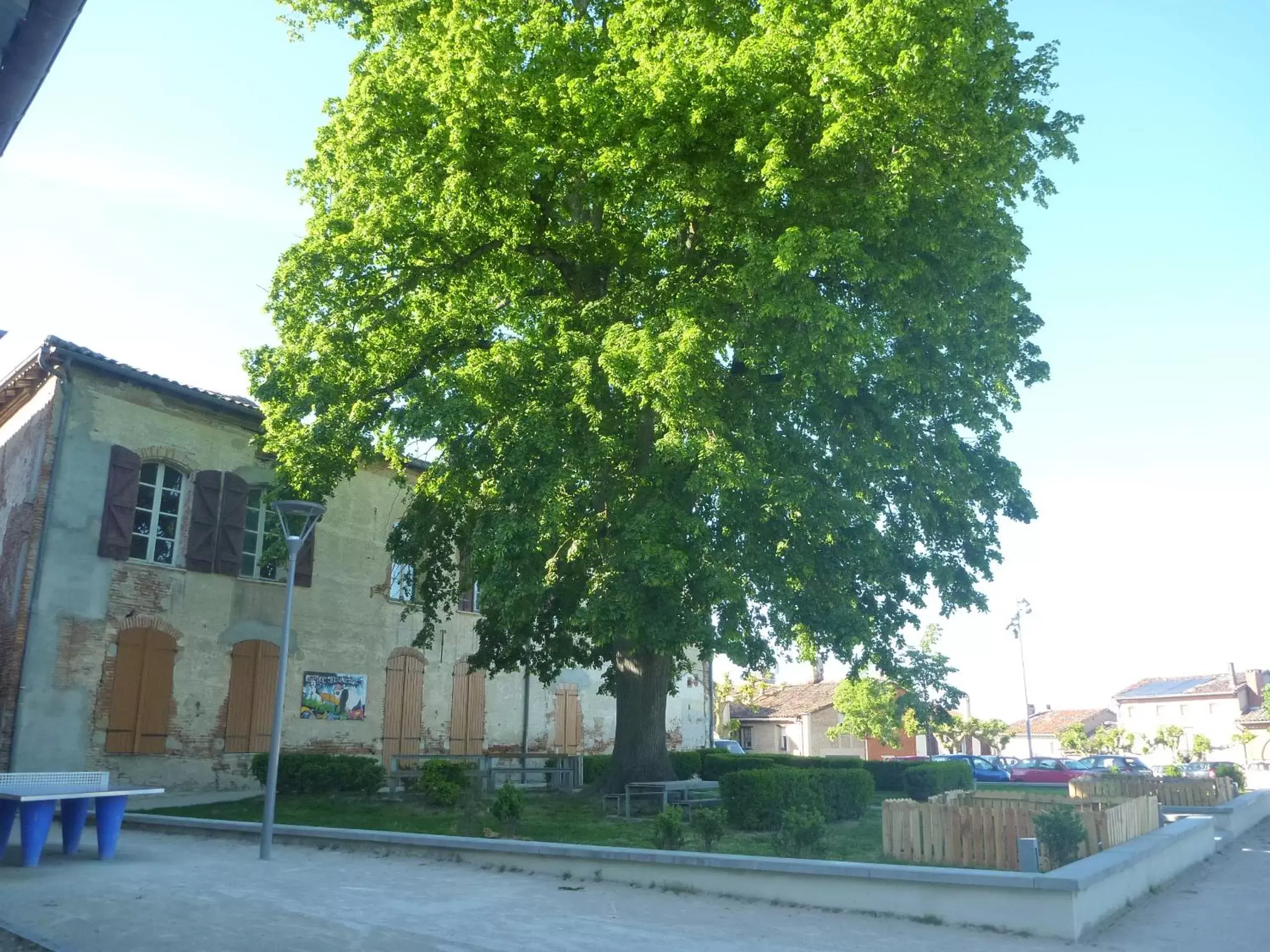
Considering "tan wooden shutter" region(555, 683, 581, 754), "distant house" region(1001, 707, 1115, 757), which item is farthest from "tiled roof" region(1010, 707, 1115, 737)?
"tan wooden shutter" region(555, 683, 581, 754)

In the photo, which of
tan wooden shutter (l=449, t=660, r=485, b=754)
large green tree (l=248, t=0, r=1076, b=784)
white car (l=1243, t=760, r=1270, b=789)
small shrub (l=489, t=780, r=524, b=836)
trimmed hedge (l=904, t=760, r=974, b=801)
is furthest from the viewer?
white car (l=1243, t=760, r=1270, b=789)

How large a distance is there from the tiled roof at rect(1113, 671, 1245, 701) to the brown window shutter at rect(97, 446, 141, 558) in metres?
78.6

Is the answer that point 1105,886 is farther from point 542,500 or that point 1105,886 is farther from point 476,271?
point 476,271

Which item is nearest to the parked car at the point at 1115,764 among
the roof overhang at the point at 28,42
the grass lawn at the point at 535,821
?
the grass lawn at the point at 535,821

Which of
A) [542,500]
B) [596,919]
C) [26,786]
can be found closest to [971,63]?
[542,500]

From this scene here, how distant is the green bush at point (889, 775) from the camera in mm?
27844

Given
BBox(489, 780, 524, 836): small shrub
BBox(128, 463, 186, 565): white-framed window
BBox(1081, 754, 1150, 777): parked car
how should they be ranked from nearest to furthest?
BBox(489, 780, 524, 836): small shrub → BBox(128, 463, 186, 565): white-framed window → BBox(1081, 754, 1150, 777): parked car

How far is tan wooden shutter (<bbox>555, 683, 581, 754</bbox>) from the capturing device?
29.7 meters

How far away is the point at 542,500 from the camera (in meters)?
14.7

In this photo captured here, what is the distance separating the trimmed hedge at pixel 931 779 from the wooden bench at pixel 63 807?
63.6 ft

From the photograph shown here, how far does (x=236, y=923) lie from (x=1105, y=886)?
308 inches

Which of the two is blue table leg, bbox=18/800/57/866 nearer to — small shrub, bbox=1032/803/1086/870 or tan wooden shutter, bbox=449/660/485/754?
small shrub, bbox=1032/803/1086/870

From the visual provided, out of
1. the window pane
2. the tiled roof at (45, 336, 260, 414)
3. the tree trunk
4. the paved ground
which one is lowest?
the paved ground

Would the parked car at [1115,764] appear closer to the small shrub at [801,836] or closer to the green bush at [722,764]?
the green bush at [722,764]
